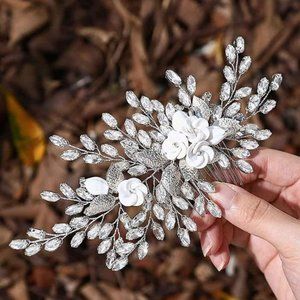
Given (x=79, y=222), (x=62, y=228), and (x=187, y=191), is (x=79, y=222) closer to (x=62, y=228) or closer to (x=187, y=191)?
(x=62, y=228)

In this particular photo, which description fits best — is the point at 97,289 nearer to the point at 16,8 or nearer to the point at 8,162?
the point at 8,162

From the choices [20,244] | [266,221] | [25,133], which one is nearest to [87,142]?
[20,244]

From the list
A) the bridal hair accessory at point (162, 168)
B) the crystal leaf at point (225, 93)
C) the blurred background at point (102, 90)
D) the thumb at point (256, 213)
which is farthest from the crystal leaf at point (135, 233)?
the blurred background at point (102, 90)

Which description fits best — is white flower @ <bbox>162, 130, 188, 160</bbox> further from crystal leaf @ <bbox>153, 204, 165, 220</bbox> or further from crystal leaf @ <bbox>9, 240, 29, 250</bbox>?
crystal leaf @ <bbox>9, 240, 29, 250</bbox>

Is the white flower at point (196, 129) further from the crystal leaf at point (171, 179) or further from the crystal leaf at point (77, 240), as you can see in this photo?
the crystal leaf at point (77, 240)

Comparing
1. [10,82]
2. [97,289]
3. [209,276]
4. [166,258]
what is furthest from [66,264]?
[10,82]
